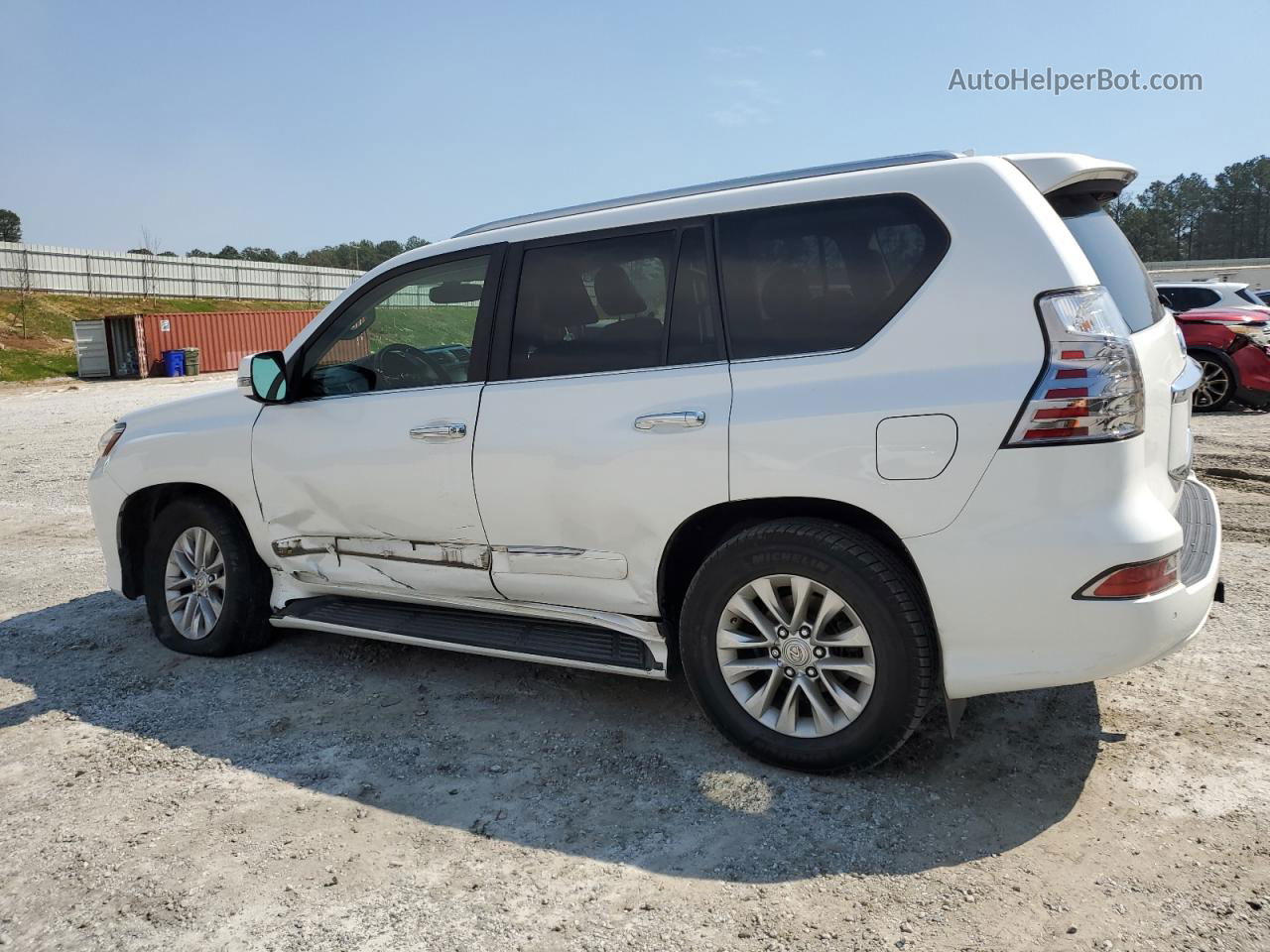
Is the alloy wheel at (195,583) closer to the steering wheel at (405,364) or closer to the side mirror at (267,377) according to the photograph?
the side mirror at (267,377)

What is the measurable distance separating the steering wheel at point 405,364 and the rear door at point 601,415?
356mm

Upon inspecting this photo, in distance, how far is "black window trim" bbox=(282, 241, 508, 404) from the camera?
4.09 meters

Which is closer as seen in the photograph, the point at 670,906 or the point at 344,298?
the point at 670,906

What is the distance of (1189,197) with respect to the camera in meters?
100

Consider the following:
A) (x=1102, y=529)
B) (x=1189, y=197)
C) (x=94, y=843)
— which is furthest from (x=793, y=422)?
(x=1189, y=197)

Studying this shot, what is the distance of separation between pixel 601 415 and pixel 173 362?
34234 millimetres

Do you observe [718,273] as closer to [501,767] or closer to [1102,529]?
[1102,529]

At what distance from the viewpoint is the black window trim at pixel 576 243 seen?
3.59 m

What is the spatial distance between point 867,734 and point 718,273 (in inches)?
65.8

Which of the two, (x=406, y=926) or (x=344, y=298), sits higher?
(x=344, y=298)

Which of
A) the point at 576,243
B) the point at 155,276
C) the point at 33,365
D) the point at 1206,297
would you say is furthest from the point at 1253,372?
the point at 155,276

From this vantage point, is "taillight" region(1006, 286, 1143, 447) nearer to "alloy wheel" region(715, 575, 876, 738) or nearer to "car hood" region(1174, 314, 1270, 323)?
"alloy wheel" region(715, 575, 876, 738)

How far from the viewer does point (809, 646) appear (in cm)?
333

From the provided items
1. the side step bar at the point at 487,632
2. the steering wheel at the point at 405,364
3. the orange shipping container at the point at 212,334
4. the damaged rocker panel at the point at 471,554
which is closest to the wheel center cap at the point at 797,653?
the side step bar at the point at 487,632
